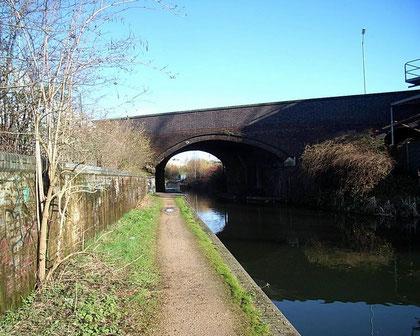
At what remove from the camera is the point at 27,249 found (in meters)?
3.51

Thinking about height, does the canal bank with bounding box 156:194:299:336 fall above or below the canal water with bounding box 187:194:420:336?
above

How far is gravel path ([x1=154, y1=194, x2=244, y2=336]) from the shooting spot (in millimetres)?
3168

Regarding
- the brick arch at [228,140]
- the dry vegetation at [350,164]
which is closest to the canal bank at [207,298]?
the dry vegetation at [350,164]

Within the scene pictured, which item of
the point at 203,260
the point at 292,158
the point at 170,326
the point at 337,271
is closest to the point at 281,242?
the point at 337,271


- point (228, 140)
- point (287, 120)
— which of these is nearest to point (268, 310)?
point (287, 120)

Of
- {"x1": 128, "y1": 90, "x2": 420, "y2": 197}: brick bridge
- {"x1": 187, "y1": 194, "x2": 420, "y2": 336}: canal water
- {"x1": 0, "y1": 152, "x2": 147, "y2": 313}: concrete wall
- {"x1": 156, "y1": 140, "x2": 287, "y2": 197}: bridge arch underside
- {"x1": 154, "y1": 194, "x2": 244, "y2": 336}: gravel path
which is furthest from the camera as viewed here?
{"x1": 156, "y1": 140, "x2": 287, "y2": 197}: bridge arch underside

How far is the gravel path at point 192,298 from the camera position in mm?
3168

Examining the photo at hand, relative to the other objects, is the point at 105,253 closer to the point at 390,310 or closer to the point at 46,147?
the point at 46,147

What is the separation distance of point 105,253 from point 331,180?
14.5 meters

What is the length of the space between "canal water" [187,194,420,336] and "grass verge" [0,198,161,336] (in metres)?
2.21

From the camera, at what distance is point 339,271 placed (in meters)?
7.17

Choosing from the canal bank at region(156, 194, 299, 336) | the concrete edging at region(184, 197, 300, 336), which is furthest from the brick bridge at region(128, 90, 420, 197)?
the concrete edging at region(184, 197, 300, 336)

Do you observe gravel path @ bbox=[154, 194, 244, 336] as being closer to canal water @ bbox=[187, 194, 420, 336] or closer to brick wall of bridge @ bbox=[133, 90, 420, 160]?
canal water @ bbox=[187, 194, 420, 336]

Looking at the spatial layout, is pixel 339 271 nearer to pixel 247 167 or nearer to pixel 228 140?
pixel 228 140
